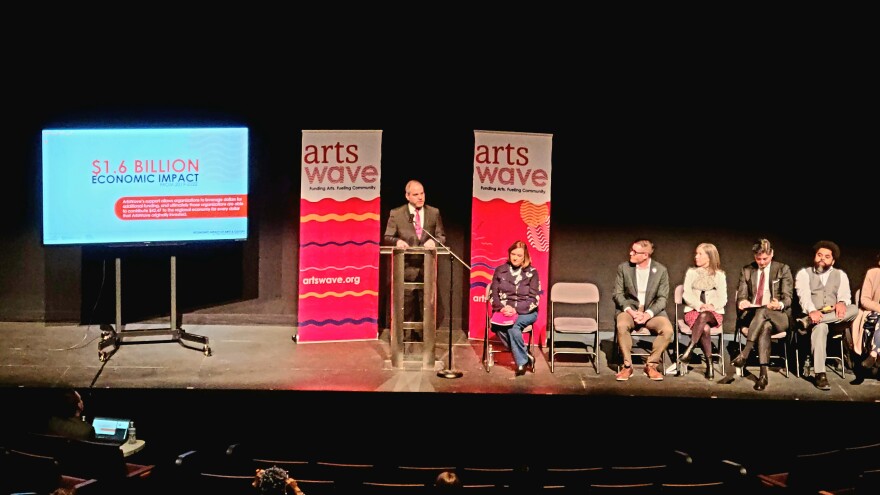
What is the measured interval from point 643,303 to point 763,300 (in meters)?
0.93

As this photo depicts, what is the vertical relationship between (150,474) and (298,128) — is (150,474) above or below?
below

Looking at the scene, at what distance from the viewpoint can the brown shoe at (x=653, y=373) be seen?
734 cm

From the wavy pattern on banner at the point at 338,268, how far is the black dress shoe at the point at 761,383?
3.22 metres

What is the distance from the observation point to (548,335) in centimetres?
845

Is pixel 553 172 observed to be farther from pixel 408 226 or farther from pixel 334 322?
pixel 334 322

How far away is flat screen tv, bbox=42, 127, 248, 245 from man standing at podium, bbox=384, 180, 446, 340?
1.31 metres

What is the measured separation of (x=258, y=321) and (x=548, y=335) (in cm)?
271

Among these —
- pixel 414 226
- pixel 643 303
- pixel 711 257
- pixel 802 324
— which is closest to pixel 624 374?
pixel 643 303

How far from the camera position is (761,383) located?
718cm

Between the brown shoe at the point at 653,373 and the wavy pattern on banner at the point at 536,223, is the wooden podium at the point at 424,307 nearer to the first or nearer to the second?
the wavy pattern on banner at the point at 536,223

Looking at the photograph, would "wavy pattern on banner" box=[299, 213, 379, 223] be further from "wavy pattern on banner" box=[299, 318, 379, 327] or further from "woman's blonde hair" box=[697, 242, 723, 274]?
"woman's blonde hair" box=[697, 242, 723, 274]

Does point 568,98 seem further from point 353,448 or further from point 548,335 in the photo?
point 353,448

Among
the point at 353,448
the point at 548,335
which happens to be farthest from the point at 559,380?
the point at 353,448

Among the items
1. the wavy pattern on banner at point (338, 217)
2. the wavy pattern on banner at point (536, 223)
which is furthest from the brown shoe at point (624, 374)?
the wavy pattern on banner at point (338, 217)
